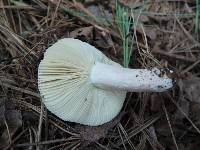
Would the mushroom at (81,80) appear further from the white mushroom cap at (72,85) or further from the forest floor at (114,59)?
the forest floor at (114,59)

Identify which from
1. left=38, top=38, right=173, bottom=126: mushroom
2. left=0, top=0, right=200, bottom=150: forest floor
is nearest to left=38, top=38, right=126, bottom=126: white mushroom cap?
left=38, top=38, right=173, bottom=126: mushroom

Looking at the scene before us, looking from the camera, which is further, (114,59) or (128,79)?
(114,59)

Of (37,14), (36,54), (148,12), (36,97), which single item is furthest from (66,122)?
(148,12)

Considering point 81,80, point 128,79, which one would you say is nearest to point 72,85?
point 81,80

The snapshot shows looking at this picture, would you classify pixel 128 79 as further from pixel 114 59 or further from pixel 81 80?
pixel 114 59

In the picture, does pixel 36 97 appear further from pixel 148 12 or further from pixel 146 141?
pixel 148 12

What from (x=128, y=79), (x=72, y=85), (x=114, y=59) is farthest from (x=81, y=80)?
(x=114, y=59)

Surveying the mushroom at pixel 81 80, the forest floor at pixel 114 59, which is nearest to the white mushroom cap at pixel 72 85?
the mushroom at pixel 81 80
